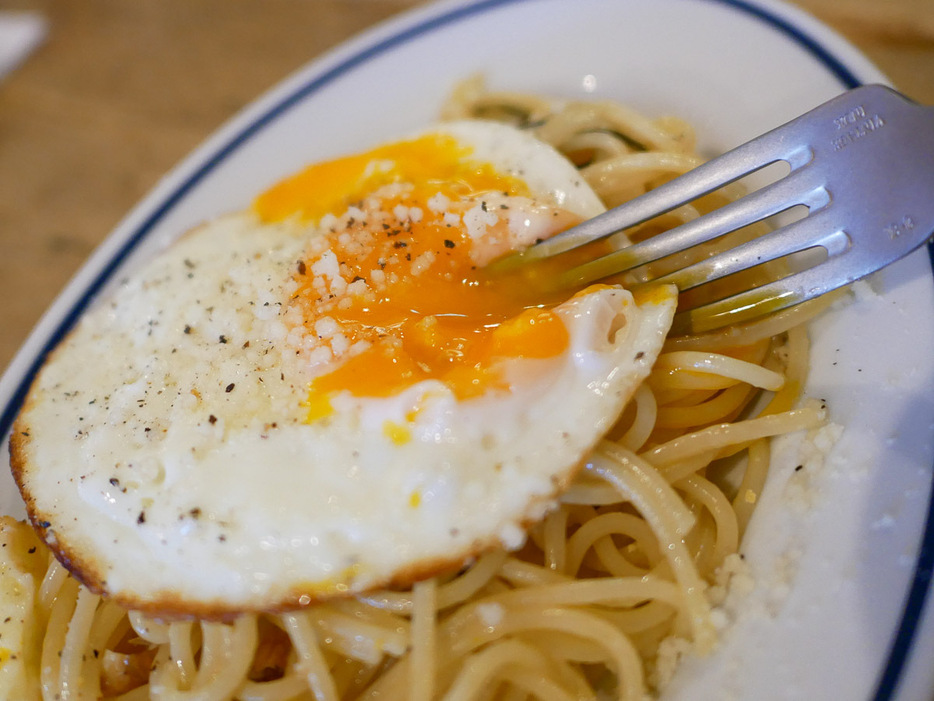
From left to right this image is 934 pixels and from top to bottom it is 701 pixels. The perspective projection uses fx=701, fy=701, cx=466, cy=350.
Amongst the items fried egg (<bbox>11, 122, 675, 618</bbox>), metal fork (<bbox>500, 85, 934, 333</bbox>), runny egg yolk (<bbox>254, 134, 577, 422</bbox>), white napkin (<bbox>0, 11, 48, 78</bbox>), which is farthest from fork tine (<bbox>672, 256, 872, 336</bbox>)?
white napkin (<bbox>0, 11, 48, 78</bbox>)

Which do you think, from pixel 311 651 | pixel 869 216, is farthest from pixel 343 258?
pixel 869 216

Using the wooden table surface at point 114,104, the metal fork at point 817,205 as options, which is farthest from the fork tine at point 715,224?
the wooden table surface at point 114,104

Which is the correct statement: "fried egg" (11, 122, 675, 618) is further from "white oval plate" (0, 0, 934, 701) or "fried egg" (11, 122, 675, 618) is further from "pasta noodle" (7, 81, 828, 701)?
"white oval plate" (0, 0, 934, 701)

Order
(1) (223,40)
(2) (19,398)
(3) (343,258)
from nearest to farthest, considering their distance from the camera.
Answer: (3) (343,258) < (2) (19,398) < (1) (223,40)

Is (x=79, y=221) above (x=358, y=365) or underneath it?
above

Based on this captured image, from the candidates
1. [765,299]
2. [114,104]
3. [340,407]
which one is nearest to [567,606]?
[340,407]

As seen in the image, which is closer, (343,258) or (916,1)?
(343,258)

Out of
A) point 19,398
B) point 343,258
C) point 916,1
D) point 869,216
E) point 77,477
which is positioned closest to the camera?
point 869,216

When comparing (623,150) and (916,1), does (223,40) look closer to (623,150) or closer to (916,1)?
(623,150)
